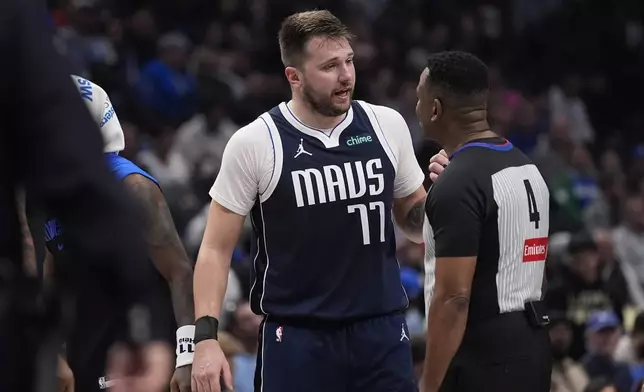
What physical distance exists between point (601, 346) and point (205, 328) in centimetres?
522

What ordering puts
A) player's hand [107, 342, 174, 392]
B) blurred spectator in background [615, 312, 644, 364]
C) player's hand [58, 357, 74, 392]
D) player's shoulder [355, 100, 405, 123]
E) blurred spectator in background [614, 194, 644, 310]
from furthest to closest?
1. blurred spectator in background [614, 194, 644, 310]
2. blurred spectator in background [615, 312, 644, 364]
3. player's shoulder [355, 100, 405, 123]
4. player's hand [58, 357, 74, 392]
5. player's hand [107, 342, 174, 392]

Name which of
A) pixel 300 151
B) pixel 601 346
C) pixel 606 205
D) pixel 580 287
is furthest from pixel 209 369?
pixel 606 205

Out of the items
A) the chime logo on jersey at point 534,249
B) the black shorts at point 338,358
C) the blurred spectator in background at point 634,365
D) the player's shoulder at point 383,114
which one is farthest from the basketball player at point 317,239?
the blurred spectator in background at point 634,365

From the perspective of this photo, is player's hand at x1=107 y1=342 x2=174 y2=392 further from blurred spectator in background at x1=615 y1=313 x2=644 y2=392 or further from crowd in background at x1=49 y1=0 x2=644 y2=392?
blurred spectator in background at x1=615 y1=313 x2=644 y2=392

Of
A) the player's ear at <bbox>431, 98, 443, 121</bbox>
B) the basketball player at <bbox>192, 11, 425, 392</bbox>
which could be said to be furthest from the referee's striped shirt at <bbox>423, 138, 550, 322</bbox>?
the basketball player at <bbox>192, 11, 425, 392</bbox>

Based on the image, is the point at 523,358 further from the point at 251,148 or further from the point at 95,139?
the point at 95,139

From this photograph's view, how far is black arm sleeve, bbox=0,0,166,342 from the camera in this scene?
262cm

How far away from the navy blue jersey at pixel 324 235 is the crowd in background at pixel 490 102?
9.01 ft

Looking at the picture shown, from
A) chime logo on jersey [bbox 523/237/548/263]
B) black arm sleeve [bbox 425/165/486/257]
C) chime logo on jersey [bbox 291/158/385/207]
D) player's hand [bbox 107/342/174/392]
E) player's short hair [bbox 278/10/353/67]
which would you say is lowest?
player's hand [bbox 107/342/174/392]

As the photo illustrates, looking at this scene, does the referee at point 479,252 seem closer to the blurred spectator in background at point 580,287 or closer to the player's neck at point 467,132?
the player's neck at point 467,132

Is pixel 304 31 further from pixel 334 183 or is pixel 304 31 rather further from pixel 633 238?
pixel 633 238

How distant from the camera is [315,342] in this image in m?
5.46

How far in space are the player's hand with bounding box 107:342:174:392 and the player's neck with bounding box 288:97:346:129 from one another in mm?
2899

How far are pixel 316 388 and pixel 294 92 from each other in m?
1.31
